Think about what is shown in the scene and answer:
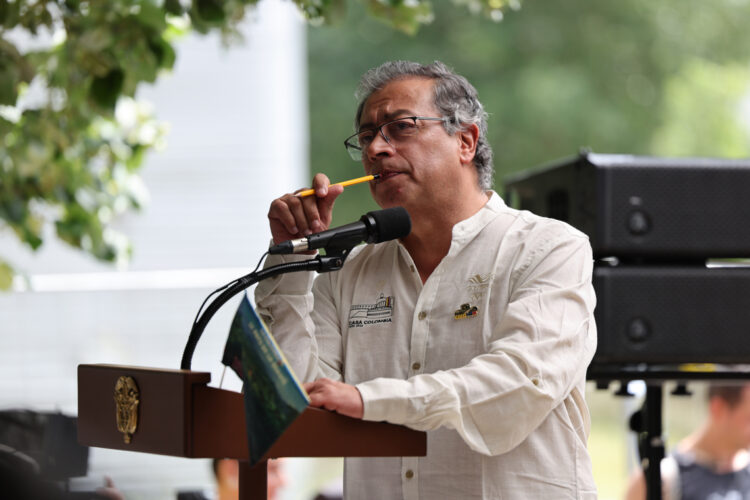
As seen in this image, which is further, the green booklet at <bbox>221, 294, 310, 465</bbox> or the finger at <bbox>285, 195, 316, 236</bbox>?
the finger at <bbox>285, 195, 316, 236</bbox>

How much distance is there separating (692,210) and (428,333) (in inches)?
34.5

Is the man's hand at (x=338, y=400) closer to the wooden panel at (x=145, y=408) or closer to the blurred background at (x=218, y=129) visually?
the wooden panel at (x=145, y=408)

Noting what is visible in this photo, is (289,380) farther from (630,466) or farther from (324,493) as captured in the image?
(630,466)

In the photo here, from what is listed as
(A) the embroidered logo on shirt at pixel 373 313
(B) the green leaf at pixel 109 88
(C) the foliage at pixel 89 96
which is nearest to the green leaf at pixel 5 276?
(C) the foliage at pixel 89 96

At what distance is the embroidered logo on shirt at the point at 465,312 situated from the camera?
1723 mm

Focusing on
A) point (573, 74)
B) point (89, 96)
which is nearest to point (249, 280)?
point (89, 96)

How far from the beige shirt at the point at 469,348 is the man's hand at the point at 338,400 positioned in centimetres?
2

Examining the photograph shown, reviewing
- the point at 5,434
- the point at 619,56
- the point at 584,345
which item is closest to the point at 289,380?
the point at 584,345

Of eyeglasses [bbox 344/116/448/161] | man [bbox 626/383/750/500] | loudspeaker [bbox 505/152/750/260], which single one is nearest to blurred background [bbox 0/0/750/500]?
man [bbox 626/383/750/500]

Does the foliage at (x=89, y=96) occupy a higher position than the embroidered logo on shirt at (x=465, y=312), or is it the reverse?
the foliage at (x=89, y=96)

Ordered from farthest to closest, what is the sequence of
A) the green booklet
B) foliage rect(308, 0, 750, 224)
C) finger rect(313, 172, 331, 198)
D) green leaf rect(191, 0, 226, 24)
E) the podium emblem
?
foliage rect(308, 0, 750, 224) → green leaf rect(191, 0, 226, 24) → finger rect(313, 172, 331, 198) → the podium emblem → the green booklet

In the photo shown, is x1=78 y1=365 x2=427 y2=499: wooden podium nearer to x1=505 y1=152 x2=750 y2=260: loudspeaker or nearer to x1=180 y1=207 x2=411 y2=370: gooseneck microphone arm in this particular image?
x1=180 y1=207 x2=411 y2=370: gooseneck microphone arm

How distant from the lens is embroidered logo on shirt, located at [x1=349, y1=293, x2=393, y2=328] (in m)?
1.85

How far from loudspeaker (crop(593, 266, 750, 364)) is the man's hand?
109cm
